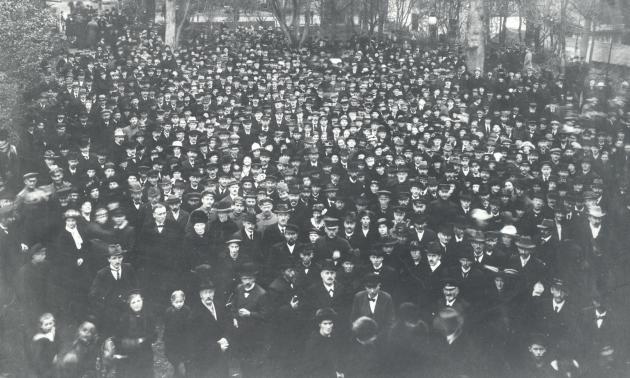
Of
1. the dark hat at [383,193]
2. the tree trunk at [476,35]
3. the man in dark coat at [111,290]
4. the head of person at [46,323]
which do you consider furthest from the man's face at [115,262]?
the tree trunk at [476,35]

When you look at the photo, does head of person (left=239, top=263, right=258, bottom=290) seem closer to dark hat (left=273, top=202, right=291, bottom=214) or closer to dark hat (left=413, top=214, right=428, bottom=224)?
dark hat (left=273, top=202, right=291, bottom=214)

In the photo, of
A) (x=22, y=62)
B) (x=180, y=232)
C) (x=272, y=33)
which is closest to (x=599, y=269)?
(x=180, y=232)

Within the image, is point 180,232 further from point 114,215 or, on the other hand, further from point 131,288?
point 131,288

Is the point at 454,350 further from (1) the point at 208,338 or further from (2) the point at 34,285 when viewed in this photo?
(2) the point at 34,285

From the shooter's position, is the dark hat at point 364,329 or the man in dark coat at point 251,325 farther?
the man in dark coat at point 251,325

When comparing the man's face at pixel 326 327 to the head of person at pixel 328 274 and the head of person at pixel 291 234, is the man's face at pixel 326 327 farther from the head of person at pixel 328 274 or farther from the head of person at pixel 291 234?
the head of person at pixel 291 234

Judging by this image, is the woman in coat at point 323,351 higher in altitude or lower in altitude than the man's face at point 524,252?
lower
